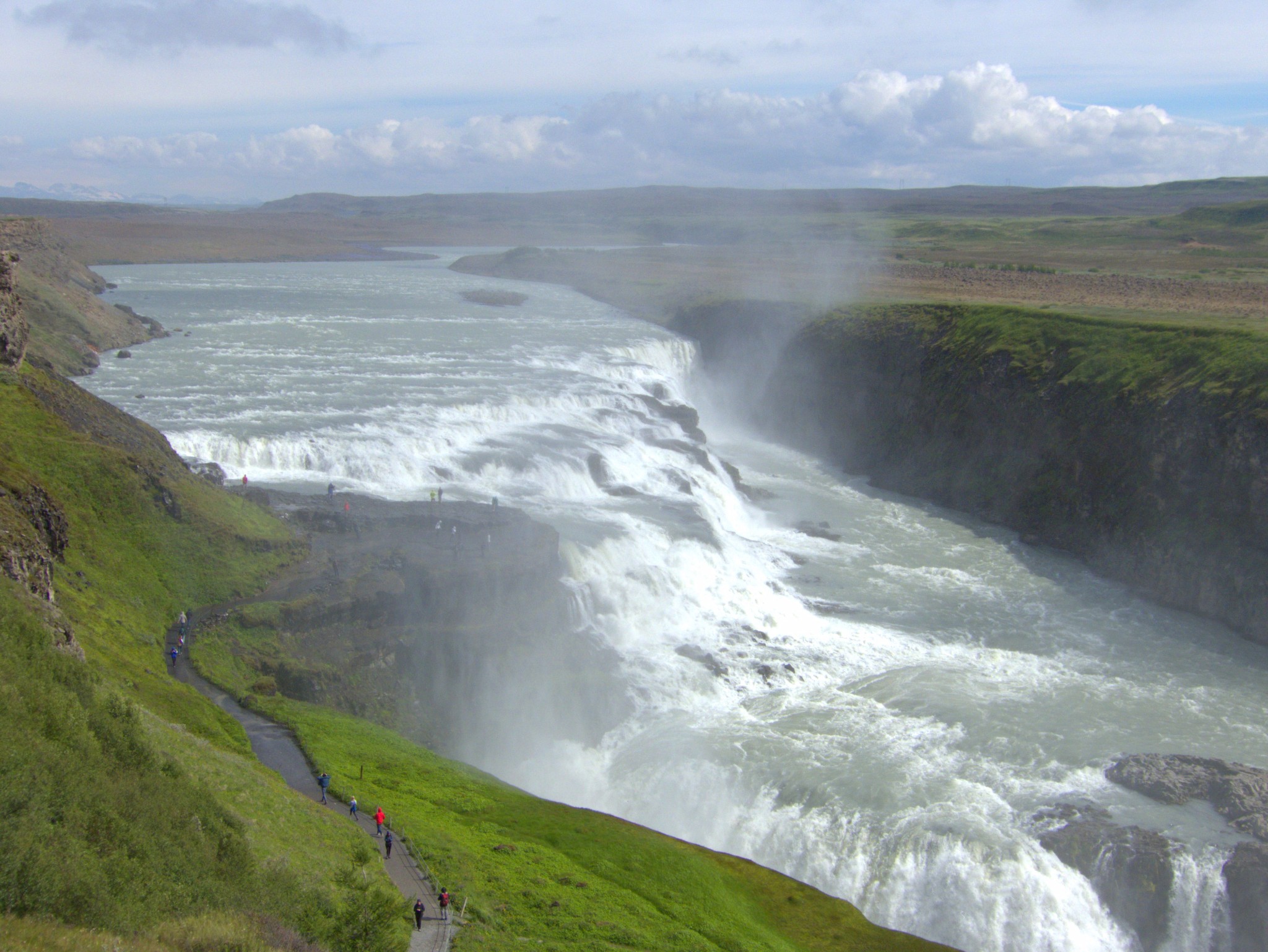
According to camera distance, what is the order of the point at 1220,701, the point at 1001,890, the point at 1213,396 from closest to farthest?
the point at 1001,890
the point at 1220,701
the point at 1213,396

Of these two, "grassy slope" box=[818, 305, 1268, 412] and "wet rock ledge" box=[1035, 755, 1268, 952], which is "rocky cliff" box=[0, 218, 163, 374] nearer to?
"wet rock ledge" box=[1035, 755, 1268, 952]

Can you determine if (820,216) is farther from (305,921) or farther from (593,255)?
(305,921)

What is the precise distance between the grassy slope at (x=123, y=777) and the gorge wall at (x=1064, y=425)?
34.9m

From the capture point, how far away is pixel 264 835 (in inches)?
596

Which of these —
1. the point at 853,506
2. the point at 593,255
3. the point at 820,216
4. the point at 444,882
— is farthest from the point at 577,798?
the point at 820,216

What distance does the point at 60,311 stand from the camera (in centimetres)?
5569

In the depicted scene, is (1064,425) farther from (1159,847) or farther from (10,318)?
(10,318)

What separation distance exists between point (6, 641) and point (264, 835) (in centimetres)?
490

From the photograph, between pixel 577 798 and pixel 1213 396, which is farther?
pixel 1213 396

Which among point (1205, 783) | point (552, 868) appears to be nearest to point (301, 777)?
point (552, 868)

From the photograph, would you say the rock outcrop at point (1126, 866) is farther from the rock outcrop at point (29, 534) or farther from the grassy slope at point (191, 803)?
the rock outcrop at point (29, 534)

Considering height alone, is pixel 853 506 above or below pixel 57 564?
below

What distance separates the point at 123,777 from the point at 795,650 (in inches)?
944

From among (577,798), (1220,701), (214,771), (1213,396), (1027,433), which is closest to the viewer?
(214,771)
